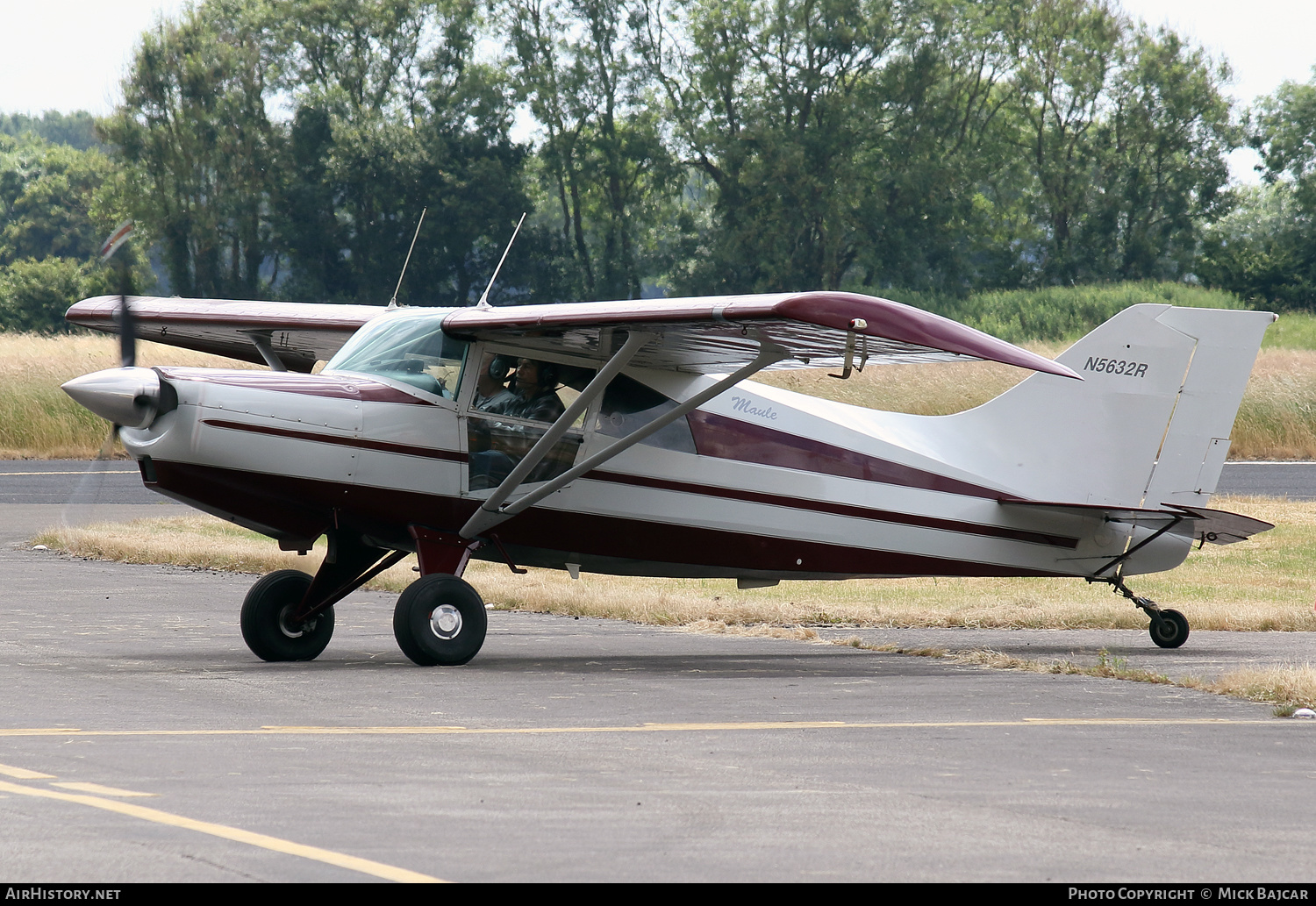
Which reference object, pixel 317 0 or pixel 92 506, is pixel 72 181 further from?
pixel 92 506

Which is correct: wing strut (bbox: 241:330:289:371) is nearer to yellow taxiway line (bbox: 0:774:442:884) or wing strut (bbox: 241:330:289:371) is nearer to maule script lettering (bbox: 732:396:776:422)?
maule script lettering (bbox: 732:396:776:422)

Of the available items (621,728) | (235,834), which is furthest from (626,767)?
(235,834)

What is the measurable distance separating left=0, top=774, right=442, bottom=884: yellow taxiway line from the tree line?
64.0 metres

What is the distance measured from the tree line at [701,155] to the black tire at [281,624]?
192ft

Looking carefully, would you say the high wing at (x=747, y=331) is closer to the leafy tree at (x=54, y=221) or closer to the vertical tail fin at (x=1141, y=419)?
the vertical tail fin at (x=1141, y=419)

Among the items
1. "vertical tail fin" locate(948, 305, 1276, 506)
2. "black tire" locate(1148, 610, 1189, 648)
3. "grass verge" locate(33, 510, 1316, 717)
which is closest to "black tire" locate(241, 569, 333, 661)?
"grass verge" locate(33, 510, 1316, 717)

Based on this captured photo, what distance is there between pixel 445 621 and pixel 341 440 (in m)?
1.52

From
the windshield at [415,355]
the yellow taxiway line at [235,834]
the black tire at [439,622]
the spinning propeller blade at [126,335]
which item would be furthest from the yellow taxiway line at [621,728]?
the spinning propeller blade at [126,335]

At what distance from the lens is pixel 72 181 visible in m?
107

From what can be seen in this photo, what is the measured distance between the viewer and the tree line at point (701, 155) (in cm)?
7025

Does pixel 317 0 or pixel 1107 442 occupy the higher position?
pixel 317 0

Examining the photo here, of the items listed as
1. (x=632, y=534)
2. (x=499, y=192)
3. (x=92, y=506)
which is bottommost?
(x=92, y=506)

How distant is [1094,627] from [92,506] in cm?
1784
